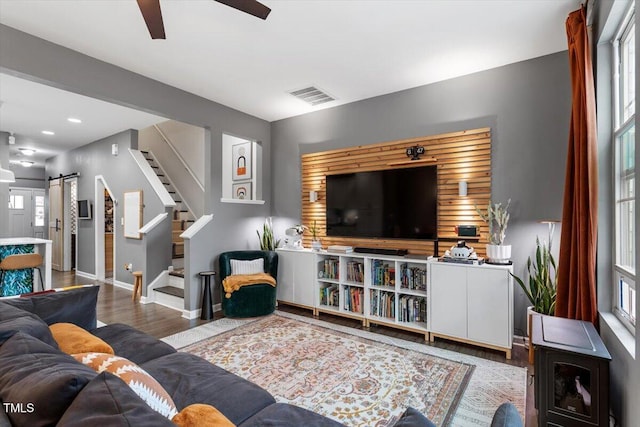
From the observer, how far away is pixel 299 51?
2.96 meters

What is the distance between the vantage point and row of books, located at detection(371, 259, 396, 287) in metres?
3.66

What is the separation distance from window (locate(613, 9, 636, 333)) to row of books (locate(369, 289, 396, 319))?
1929 mm

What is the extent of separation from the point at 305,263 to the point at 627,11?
11.7ft

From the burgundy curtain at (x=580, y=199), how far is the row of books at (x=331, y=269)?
7.65 feet

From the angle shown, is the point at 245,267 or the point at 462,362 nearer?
the point at 462,362

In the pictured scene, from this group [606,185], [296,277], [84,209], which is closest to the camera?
[606,185]

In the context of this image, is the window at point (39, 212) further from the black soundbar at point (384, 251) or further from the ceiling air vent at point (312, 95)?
the black soundbar at point (384, 251)

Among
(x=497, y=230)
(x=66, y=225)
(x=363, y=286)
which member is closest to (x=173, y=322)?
(x=363, y=286)

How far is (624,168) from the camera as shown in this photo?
1975 millimetres

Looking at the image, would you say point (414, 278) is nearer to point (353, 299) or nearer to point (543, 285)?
point (353, 299)

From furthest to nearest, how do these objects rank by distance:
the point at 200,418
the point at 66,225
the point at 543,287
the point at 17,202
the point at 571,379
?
the point at 17,202
the point at 66,225
the point at 543,287
the point at 571,379
the point at 200,418

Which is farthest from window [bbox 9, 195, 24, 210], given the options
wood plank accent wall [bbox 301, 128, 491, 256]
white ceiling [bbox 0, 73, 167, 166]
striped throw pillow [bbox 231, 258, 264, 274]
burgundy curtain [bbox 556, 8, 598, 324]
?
burgundy curtain [bbox 556, 8, 598, 324]

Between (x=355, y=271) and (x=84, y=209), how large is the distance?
5.80 meters

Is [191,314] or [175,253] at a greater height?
[175,253]
